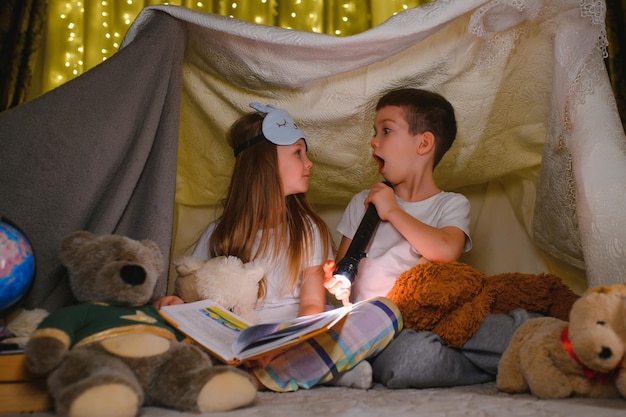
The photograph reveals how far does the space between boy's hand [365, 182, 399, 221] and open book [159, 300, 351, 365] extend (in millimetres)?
409

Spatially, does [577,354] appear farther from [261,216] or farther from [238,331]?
[261,216]

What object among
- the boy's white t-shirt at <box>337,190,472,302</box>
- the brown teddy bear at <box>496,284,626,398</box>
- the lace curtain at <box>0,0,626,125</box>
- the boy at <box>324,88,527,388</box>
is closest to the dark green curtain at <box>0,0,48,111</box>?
the lace curtain at <box>0,0,626,125</box>

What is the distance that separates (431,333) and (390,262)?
0.28 meters

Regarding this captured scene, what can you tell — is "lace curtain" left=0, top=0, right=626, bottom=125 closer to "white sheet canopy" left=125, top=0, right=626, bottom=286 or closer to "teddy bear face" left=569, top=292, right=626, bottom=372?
"white sheet canopy" left=125, top=0, right=626, bottom=286

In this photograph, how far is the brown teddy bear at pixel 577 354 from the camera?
928mm

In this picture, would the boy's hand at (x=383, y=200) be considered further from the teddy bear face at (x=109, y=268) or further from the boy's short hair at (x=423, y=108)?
the teddy bear face at (x=109, y=268)

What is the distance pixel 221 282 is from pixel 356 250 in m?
0.29

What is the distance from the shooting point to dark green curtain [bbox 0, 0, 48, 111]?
1997 mm

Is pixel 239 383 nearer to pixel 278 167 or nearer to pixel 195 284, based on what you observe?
pixel 195 284

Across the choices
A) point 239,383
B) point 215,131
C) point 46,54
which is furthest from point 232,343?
point 46,54

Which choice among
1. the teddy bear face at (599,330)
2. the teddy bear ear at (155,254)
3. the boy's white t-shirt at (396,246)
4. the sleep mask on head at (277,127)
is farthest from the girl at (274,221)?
the teddy bear face at (599,330)

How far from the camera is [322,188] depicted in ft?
6.09

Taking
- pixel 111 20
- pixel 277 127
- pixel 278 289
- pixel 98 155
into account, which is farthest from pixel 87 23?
pixel 278 289

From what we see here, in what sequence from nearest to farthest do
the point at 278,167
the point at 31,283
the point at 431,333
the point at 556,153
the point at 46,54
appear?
the point at 31,283
the point at 431,333
the point at 556,153
the point at 278,167
the point at 46,54
